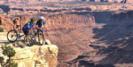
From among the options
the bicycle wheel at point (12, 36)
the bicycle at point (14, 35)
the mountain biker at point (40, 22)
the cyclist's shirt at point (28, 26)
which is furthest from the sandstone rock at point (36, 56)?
the bicycle wheel at point (12, 36)

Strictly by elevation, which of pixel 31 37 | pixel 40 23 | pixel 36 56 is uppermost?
pixel 40 23

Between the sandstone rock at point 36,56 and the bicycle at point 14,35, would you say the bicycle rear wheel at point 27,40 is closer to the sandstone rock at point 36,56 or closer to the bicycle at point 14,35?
the bicycle at point 14,35

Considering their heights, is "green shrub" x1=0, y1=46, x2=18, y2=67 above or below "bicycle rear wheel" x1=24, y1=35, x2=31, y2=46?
above

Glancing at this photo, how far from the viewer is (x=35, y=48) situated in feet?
51.2

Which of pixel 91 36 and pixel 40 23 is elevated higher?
pixel 40 23

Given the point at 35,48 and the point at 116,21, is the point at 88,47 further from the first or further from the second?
the point at 35,48

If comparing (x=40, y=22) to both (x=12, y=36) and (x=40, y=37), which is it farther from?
(x=12, y=36)

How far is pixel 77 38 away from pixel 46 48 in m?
88.0

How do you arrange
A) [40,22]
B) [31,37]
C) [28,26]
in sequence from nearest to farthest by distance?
[28,26] → [40,22] → [31,37]

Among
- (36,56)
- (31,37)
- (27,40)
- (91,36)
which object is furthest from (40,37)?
(91,36)

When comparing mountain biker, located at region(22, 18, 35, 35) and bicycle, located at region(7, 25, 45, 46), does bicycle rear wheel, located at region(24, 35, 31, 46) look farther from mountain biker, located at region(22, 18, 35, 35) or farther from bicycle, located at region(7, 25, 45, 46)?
mountain biker, located at region(22, 18, 35, 35)

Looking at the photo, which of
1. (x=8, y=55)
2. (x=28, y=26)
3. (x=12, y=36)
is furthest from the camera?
(x=12, y=36)

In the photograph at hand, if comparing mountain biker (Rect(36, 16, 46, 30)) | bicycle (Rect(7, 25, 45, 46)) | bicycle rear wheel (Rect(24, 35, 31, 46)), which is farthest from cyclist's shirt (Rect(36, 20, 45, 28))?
bicycle rear wheel (Rect(24, 35, 31, 46))

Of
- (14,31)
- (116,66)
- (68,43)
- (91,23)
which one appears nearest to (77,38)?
(68,43)
